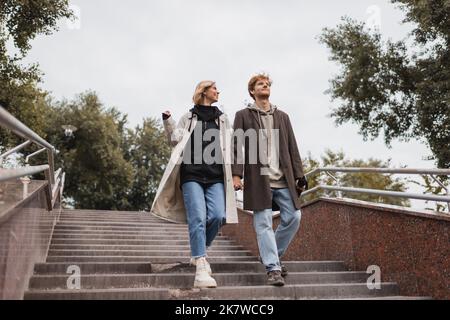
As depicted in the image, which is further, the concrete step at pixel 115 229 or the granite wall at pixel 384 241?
the concrete step at pixel 115 229

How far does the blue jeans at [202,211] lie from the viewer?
3600mm

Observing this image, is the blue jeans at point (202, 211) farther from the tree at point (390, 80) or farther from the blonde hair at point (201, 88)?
the tree at point (390, 80)

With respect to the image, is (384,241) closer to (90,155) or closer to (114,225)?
(114,225)

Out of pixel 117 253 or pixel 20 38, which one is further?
pixel 20 38

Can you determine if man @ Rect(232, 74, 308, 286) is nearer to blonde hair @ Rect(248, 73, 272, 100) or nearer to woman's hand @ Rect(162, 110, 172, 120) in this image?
blonde hair @ Rect(248, 73, 272, 100)

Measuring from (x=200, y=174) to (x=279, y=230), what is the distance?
98cm

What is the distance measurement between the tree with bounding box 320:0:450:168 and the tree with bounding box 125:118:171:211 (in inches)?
740

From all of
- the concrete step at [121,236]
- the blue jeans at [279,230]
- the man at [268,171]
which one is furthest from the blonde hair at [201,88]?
the concrete step at [121,236]

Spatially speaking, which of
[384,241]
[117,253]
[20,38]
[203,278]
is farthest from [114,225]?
[20,38]

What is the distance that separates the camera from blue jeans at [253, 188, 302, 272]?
3.66m

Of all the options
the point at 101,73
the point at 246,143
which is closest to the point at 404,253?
the point at 246,143

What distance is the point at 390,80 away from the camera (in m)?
13.7

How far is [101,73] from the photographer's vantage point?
26094mm
